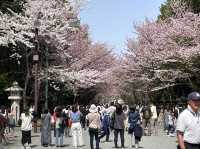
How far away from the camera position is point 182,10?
44.1m

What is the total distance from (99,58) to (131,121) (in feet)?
143

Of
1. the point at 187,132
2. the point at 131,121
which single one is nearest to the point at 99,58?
the point at 131,121

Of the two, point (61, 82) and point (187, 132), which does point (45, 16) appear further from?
point (187, 132)

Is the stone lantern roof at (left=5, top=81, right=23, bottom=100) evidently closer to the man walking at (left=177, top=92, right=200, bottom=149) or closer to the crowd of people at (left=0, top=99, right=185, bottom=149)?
the crowd of people at (left=0, top=99, right=185, bottom=149)

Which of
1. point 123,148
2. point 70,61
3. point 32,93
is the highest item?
point 70,61

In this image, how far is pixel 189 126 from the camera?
9.29 metres

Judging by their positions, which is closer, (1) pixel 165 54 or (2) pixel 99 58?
(1) pixel 165 54

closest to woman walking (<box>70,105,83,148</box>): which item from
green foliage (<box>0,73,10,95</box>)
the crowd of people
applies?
the crowd of people

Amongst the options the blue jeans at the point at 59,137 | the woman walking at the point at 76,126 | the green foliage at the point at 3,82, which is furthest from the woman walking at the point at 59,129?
the green foliage at the point at 3,82

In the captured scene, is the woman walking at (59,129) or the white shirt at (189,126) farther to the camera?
the woman walking at (59,129)

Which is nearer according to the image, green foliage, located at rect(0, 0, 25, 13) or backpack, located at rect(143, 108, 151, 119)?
green foliage, located at rect(0, 0, 25, 13)

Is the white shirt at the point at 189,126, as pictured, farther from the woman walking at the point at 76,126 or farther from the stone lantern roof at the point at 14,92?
the stone lantern roof at the point at 14,92

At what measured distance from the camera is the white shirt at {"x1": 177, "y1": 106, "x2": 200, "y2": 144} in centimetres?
929

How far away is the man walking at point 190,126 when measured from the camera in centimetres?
927
